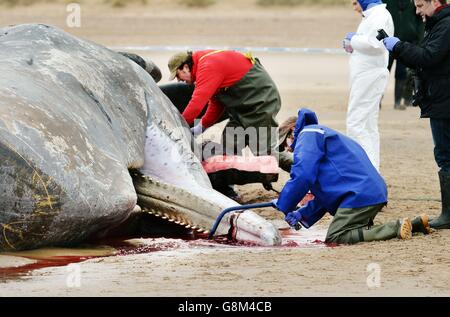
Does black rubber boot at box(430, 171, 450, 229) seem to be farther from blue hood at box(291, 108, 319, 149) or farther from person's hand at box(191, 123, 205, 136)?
person's hand at box(191, 123, 205, 136)

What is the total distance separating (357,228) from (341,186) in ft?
1.14

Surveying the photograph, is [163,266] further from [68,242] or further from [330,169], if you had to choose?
[330,169]

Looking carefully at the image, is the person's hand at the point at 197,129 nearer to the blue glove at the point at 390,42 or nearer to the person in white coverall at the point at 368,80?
the person in white coverall at the point at 368,80

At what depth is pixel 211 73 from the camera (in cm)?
1118

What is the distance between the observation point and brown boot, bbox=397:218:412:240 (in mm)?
9180

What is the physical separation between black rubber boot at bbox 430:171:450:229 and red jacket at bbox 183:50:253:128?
244 centimetres

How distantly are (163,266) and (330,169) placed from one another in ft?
5.19

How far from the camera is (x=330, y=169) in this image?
358 inches

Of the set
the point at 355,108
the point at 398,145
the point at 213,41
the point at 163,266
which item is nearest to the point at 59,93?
the point at 163,266

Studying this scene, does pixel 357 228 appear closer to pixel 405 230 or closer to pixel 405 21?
pixel 405 230

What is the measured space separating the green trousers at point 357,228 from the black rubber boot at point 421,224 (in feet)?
0.78

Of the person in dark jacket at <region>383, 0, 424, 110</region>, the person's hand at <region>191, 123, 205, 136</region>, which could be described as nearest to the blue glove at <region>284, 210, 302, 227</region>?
the person's hand at <region>191, 123, 205, 136</region>

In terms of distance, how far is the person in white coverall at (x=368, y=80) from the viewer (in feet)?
37.5

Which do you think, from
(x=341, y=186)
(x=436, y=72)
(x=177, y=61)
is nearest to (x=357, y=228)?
(x=341, y=186)
